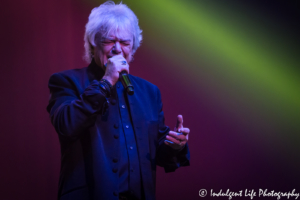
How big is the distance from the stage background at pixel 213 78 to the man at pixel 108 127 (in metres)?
0.59

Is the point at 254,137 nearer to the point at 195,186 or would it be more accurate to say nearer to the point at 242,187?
the point at 242,187

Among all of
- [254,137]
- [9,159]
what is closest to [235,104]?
[254,137]

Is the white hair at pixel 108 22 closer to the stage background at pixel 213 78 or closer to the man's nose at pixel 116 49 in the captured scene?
the man's nose at pixel 116 49

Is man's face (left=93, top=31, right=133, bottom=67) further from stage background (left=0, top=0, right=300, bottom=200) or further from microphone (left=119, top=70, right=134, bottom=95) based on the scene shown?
stage background (left=0, top=0, right=300, bottom=200)

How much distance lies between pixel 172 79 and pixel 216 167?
713mm

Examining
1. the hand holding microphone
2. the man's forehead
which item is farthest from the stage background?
the hand holding microphone

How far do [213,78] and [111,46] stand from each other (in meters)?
1.01

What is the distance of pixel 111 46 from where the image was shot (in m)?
1.32

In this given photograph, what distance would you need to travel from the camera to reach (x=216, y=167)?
6.55ft

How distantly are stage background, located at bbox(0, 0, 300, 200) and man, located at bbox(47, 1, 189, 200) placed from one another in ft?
1.94

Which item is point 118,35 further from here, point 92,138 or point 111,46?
point 92,138

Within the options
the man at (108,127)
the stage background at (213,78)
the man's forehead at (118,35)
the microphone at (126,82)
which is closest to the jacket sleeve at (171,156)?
the man at (108,127)

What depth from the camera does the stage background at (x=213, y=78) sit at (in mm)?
1895

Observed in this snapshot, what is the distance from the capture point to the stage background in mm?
1895
